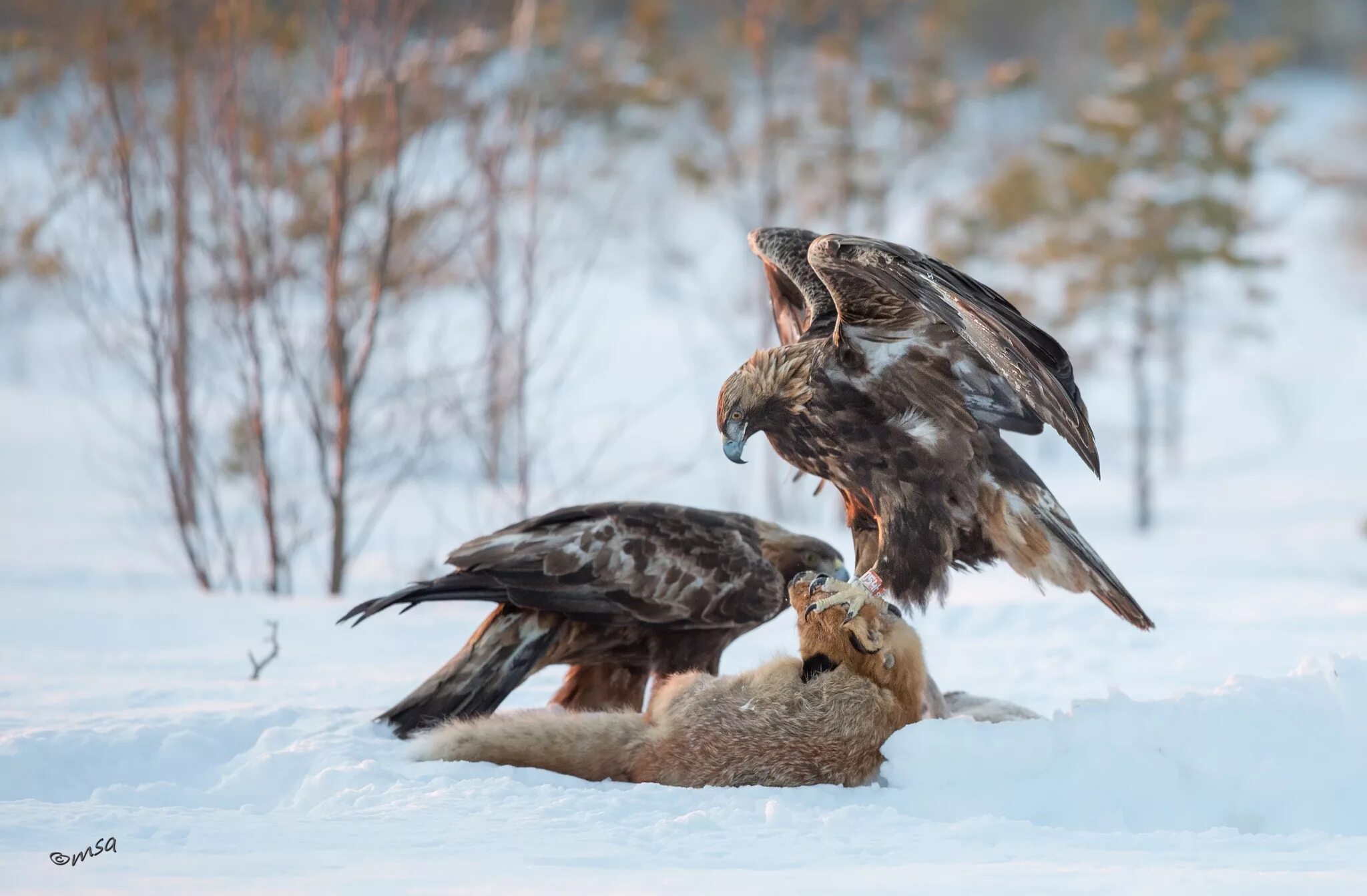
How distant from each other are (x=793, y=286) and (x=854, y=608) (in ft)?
6.70

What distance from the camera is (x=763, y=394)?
4.77 meters

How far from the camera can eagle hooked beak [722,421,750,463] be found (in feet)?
15.3

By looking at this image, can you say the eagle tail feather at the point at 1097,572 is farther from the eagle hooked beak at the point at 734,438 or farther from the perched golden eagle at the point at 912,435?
the eagle hooked beak at the point at 734,438

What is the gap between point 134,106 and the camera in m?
8.04

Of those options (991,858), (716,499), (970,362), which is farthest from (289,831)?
(716,499)

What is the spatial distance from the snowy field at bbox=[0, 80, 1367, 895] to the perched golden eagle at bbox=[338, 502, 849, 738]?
42 cm

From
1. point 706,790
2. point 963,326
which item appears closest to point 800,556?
point 963,326

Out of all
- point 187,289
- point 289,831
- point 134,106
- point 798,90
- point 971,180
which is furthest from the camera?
point 971,180

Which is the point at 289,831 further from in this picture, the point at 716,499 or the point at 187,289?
the point at 716,499

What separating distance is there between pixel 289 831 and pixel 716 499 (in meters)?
14.2

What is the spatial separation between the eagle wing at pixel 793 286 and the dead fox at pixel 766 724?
1.39 meters

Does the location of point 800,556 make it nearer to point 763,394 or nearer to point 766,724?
point 763,394
